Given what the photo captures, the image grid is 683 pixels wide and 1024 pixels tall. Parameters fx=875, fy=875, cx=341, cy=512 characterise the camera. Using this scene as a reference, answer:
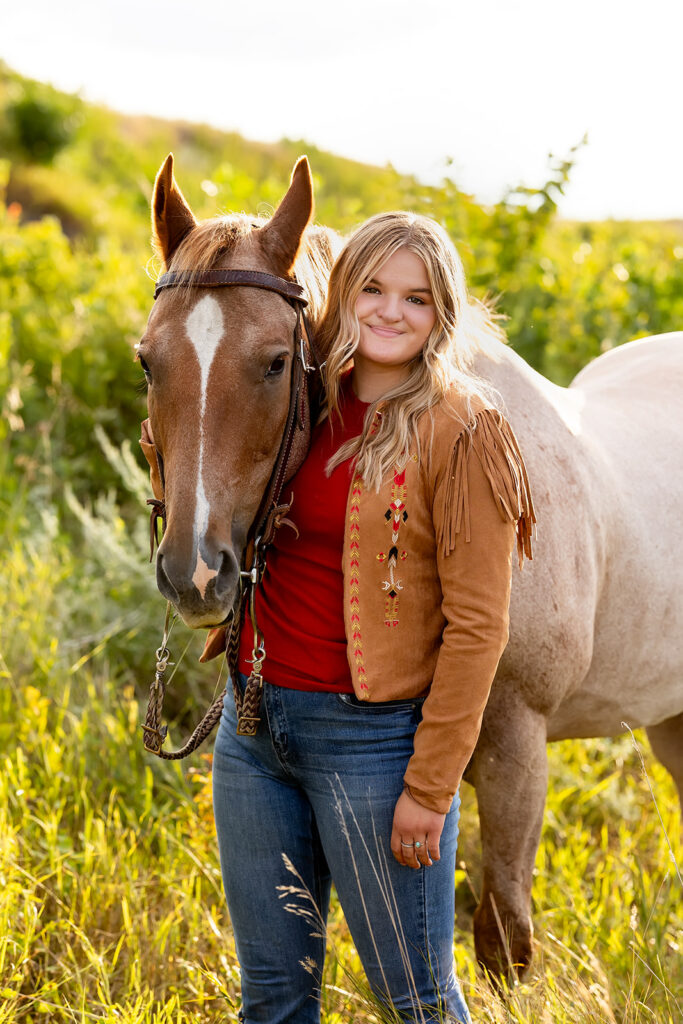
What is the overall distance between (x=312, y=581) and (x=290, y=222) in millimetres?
764

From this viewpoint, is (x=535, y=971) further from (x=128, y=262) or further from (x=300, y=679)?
(x=128, y=262)

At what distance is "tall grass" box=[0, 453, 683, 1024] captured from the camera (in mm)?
2152

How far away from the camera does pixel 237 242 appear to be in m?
1.80

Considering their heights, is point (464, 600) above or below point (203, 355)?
below

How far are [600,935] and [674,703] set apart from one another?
0.75 m

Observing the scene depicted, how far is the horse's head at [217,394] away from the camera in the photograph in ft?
5.19

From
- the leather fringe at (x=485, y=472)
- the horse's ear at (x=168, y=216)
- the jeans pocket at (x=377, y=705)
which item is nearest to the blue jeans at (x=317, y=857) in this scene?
the jeans pocket at (x=377, y=705)

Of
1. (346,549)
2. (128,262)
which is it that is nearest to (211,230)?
(346,549)

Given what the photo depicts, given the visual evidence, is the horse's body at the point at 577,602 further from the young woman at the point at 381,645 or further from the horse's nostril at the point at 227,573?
the horse's nostril at the point at 227,573

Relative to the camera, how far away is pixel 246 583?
182 centimetres

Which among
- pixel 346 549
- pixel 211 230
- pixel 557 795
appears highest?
pixel 211 230

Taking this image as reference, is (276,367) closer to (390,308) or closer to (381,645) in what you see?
(390,308)

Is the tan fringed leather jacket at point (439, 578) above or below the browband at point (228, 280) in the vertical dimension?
Answer: below

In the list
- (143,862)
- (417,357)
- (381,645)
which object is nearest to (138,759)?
(143,862)
